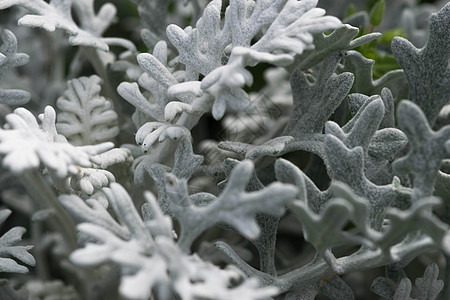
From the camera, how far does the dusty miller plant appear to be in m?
0.70

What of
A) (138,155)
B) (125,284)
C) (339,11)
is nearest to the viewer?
(125,284)

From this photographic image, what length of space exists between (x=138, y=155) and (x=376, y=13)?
1.91 ft

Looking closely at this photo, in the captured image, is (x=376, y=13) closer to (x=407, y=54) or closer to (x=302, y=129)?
(x=407, y=54)

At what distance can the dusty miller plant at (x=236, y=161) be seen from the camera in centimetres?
70

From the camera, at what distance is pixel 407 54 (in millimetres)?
981

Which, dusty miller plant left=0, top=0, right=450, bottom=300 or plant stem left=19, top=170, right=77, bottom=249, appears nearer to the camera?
dusty miller plant left=0, top=0, right=450, bottom=300

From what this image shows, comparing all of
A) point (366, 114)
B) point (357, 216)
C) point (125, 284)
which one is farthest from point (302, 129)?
point (125, 284)

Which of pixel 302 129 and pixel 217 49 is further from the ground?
pixel 217 49

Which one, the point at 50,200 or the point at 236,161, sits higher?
the point at 236,161

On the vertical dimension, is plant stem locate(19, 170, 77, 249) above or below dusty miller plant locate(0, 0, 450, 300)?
below

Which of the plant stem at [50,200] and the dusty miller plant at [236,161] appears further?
the plant stem at [50,200]

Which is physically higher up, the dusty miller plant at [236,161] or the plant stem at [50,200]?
the dusty miller plant at [236,161]

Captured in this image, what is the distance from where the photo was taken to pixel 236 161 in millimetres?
865

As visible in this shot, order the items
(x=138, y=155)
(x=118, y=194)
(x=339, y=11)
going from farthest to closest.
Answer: (x=339, y=11) < (x=138, y=155) < (x=118, y=194)
